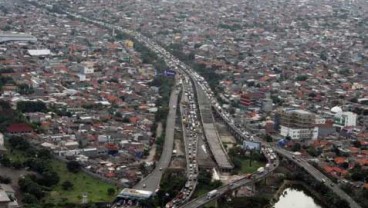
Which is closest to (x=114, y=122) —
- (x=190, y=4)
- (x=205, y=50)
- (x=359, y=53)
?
(x=205, y=50)

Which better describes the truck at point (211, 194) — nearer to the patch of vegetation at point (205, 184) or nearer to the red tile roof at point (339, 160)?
the patch of vegetation at point (205, 184)

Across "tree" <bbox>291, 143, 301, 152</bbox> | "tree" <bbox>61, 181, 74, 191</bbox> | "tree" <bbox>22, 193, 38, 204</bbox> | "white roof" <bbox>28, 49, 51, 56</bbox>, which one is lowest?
"white roof" <bbox>28, 49, 51, 56</bbox>

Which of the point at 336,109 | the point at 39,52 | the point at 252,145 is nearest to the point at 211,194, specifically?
the point at 252,145

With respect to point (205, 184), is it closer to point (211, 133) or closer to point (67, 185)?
point (67, 185)

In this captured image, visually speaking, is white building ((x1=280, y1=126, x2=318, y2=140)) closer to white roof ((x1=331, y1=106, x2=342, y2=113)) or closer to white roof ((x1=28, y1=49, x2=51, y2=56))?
white roof ((x1=331, y1=106, x2=342, y2=113))

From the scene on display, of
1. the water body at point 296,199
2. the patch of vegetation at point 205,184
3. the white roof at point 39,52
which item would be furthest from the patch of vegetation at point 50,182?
the white roof at point 39,52

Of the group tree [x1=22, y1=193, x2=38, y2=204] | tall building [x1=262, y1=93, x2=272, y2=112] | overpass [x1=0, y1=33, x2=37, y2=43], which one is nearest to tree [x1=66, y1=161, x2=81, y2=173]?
tree [x1=22, y1=193, x2=38, y2=204]
